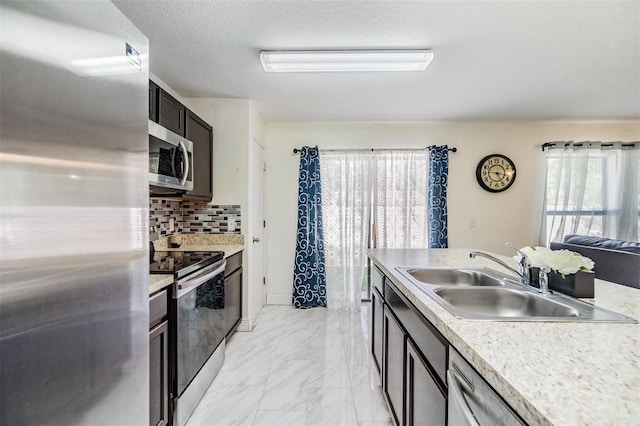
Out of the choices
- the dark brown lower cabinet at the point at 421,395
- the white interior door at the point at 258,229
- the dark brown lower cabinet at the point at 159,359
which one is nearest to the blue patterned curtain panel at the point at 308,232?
the white interior door at the point at 258,229

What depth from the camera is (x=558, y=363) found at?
24.8 inches

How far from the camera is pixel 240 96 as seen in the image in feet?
9.09

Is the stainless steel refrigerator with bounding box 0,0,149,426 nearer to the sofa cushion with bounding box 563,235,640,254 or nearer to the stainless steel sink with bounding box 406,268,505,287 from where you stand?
the stainless steel sink with bounding box 406,268,505,287

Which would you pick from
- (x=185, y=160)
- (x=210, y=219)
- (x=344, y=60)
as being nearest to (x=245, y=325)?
(x=210, y=219)

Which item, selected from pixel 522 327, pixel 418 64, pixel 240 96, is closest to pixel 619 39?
Answer: pixel 418 64

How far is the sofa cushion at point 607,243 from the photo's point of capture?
2.47 metres

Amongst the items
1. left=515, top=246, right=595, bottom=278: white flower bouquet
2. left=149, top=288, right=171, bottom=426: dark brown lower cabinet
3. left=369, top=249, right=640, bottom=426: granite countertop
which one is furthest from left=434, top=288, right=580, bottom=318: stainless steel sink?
left=149, top=288, right=171, bottom=426: dark brown lower cabinet

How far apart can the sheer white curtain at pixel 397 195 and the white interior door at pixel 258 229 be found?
1.43m

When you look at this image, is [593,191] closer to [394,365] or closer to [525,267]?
[525,267]

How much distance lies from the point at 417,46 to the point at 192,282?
2140 mm

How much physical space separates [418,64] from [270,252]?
2.66m

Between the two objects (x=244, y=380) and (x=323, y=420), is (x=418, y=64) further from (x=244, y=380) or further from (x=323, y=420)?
(x=244, y=380)

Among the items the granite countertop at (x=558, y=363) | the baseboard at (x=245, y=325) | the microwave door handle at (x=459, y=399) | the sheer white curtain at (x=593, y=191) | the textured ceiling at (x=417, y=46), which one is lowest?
the baseboard at (x=245, y=325)

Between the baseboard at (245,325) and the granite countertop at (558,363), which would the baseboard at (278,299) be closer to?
the baseboard at (245,325)
